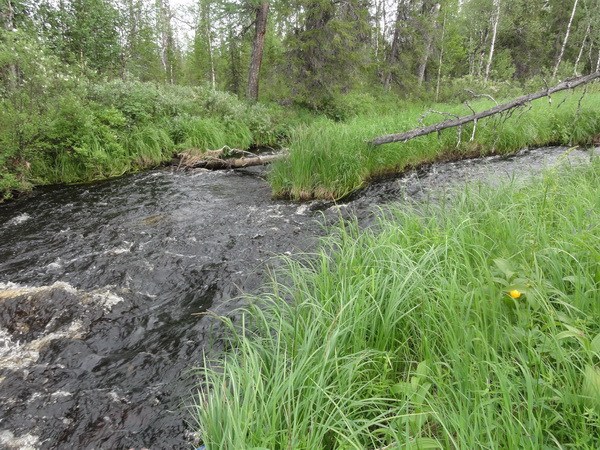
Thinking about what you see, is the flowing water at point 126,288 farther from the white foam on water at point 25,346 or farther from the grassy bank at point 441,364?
the grassy bank at point 441,364

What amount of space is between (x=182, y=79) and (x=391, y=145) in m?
25.3

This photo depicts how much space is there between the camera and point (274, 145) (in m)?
13.1

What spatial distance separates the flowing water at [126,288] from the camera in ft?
8.71

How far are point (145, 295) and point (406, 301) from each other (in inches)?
125

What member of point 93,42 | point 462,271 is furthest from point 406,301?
point 93,42

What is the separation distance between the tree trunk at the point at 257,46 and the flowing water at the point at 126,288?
29.8 feet

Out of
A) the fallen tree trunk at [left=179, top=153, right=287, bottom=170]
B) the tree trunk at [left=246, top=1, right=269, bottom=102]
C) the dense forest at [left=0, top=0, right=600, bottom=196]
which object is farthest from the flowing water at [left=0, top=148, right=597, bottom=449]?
the tree trunk at [left=246, top=1, right=269, bottom=102]

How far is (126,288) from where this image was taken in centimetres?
427

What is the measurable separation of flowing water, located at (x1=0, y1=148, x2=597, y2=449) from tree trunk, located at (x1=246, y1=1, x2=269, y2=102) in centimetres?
910

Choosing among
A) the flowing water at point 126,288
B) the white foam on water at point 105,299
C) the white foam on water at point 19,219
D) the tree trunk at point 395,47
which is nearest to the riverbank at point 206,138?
the flowing water at point 126,288

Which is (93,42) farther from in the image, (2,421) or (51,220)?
(2,421)

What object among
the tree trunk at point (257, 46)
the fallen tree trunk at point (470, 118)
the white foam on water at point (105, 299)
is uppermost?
the tree trunk at point (257, 46)

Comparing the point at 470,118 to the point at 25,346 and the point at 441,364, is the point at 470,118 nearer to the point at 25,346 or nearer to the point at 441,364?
the point at 441,364

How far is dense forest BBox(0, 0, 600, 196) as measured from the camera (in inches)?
299
